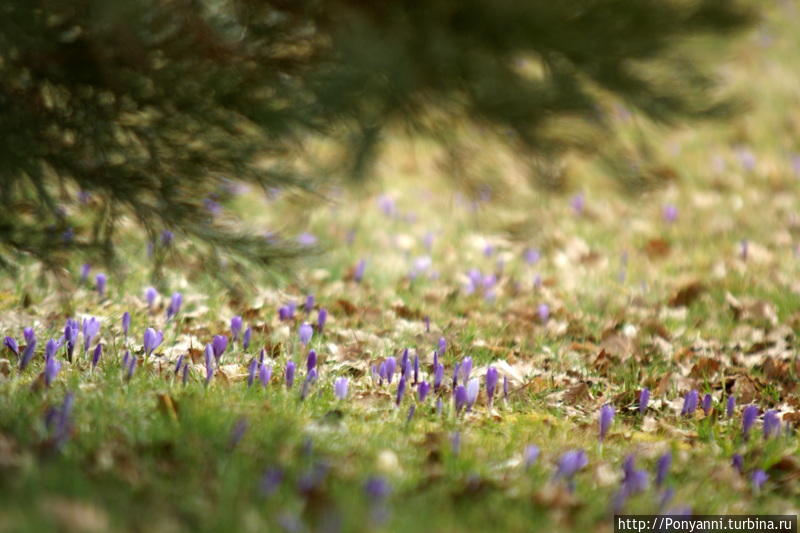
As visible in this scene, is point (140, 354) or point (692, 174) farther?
point (692, 174)

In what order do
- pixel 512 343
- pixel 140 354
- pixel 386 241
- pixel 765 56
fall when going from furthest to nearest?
pixel 765 56 → pixel 386 241 → pixel 512 343 → pixel 140 354

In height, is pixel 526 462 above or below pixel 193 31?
below

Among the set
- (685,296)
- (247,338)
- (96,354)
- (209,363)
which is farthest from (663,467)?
(685,296)

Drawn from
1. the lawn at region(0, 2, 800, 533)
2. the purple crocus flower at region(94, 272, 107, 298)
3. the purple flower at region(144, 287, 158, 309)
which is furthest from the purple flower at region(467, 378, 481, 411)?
the purple crocus flower at region(94, 272, 107, 298)

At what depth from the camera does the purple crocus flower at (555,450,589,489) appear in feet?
8.96

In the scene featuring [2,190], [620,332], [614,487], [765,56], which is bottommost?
[614,487]

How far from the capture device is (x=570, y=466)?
2729 mm

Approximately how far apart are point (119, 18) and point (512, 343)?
2889 millimetres

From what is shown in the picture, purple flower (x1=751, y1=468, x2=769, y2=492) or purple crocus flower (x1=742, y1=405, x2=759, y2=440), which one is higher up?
purple crocus flower (x1=742, y1=405, x2=759, y2=440)

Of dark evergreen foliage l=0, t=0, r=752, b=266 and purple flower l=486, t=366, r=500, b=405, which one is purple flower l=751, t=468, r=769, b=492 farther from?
dark evergreen foliage l=0, t=0, r=752, b=266

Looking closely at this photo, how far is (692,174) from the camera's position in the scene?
9.12 m

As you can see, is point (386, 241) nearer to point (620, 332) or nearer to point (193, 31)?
point (620, 332)

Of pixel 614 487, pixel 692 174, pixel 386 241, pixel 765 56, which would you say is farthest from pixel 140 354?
pixel 765 56

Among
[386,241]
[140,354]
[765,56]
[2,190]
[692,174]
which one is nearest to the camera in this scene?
[2,190]
